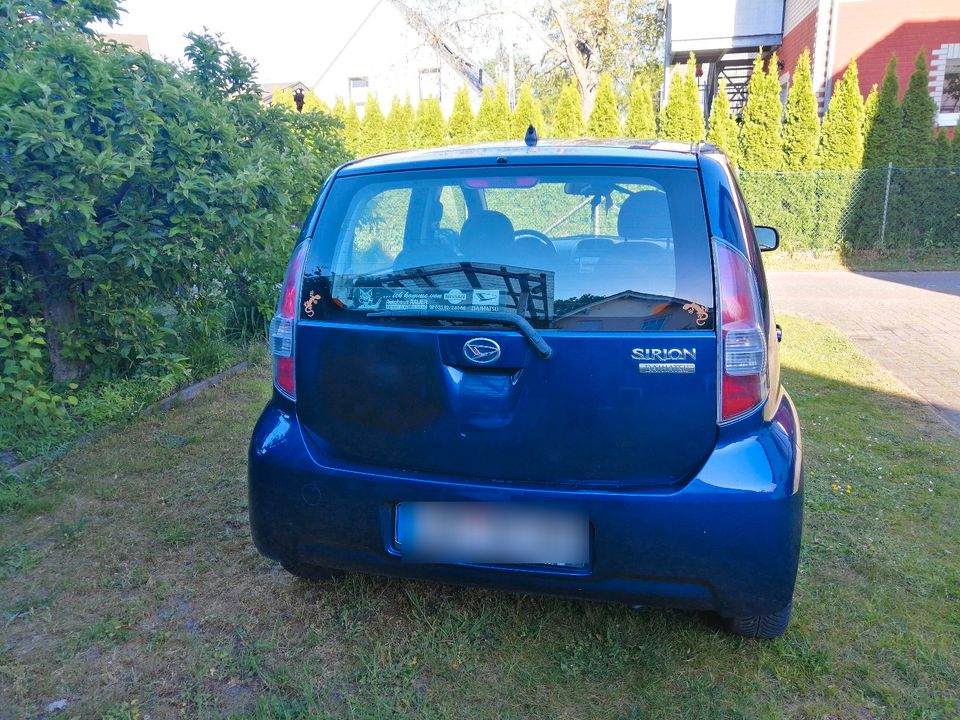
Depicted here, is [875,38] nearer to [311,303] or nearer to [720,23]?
[720,23]

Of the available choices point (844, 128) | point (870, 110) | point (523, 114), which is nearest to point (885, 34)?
point (870, 110)

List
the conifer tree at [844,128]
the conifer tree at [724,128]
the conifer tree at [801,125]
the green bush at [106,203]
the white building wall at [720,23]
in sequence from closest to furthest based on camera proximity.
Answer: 1. the green bush at [106,203]
2. the conifer tree at [844,128]
3. the conifer tree at [801,125]
4. the conifer tree at [724,128]
5. the white building wall at [720,23]

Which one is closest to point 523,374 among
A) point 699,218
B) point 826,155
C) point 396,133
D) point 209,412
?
point 699,218

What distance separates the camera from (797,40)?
19266 millimetres

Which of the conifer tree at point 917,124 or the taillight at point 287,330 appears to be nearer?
the taillight at point 287,330

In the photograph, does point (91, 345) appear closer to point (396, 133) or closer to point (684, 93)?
point (684, 93)

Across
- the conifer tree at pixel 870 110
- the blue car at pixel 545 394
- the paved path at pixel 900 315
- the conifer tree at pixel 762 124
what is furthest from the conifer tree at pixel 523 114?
the blue car at pixel 545 394

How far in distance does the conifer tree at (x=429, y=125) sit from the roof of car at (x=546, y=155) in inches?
635

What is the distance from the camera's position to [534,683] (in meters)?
2.35

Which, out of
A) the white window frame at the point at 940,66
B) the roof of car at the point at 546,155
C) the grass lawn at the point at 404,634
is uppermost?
the white window frame at the point at 940,66

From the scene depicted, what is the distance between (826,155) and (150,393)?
45.4 ft

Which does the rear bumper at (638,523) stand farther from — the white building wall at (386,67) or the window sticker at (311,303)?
the white building wall at (386,67)

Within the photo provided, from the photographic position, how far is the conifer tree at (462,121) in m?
17.7

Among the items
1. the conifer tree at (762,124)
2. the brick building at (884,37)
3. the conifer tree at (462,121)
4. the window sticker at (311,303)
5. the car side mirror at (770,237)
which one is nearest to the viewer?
the window sticker at (311,303)
